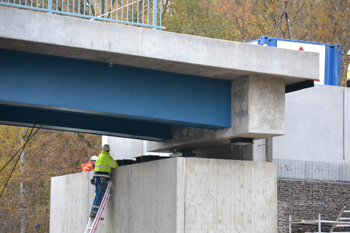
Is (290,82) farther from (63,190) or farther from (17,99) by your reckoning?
(63,190)

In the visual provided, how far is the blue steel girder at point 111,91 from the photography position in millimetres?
11164

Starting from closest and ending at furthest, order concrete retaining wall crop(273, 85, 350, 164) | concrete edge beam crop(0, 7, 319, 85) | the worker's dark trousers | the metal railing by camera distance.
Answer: concrete edge beam crop(0, 7, 319, 85) → the metal railing → concrete retaining wall crop(273, 85, 350, 164) → the worker's dark trousers

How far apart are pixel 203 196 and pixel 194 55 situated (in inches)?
126

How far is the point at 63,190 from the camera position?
21.3 metres

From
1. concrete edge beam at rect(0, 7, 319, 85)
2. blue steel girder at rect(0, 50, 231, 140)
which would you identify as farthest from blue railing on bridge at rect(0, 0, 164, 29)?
blue steel girder at rect(0, 50, 231, 140)

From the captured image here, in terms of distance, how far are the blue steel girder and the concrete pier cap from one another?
0.23m

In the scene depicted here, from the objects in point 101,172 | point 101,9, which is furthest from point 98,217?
point 101,9

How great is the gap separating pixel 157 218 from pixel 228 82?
375 centimetres

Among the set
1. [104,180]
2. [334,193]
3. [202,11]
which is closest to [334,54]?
[334,193]

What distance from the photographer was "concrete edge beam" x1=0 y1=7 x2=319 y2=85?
1045cm

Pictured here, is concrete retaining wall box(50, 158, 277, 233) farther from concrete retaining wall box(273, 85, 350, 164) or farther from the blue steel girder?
concrete retaining wall box(273, 85, 350, 164)

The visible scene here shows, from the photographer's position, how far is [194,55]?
38.3 ft

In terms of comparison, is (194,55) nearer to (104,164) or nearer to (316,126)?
(316,126)

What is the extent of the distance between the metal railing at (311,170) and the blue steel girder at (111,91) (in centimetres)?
239
